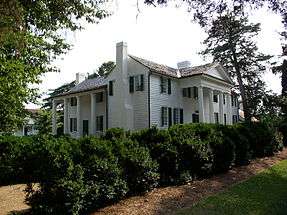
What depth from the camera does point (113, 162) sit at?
884cm

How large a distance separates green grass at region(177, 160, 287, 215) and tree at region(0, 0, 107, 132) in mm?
5557

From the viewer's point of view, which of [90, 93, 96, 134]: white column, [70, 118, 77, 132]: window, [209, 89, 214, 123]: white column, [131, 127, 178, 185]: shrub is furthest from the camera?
[70, 118, 77, 132]: window

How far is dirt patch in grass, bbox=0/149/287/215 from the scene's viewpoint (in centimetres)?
853

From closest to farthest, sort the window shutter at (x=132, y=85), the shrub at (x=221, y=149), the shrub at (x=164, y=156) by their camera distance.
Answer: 1. the shrub at (x=164, y=156)
2. the shrub at (x=221, y=149)
3. the window shutter at (x=132, y=85)

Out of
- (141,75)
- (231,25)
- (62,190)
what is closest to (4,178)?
(62,190)

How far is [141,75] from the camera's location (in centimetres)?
3133

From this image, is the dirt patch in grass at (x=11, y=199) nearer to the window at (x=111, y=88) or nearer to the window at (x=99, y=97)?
the window at (x=111, y=88)

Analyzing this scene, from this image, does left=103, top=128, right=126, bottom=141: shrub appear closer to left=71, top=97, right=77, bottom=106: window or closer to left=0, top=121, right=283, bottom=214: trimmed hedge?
left=0, top=121, right=283, bottom=214: trimmed hedge

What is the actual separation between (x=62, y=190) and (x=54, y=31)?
994cm

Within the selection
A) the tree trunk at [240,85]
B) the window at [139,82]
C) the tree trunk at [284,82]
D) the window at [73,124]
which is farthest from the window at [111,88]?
the tree trunk at [240,85]

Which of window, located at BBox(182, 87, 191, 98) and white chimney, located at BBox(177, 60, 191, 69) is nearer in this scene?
window, located at BBox(182, 87, 191, 98)

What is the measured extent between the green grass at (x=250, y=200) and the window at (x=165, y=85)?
1947 centimetres

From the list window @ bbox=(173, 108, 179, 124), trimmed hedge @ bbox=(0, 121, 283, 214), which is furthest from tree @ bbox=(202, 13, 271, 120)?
trimmed hedge @ bbox=(0, 121, 283, 214)

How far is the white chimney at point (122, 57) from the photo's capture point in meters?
32.7
